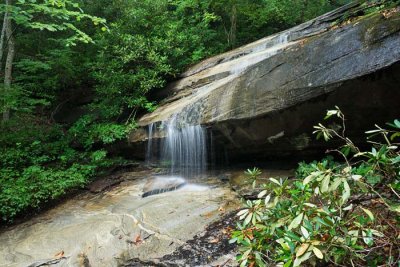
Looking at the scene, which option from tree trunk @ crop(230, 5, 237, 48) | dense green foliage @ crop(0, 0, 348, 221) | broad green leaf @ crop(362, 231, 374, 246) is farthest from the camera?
tree trunk @ crop(230, 5, 237, 48)

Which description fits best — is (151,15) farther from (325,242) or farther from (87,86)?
(325,242)

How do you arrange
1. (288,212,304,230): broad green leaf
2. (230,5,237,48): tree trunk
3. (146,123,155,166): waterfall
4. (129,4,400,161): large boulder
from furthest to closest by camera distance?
1. (230,5,237,48): tree trunk
2. (146,123,155,166): waterfall
3. (129,4,400,161): large boulder
4. (288,212,304,230): broad green leaf

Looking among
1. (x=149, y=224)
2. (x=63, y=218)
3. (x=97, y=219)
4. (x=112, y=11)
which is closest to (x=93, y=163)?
(x=63, y=218)

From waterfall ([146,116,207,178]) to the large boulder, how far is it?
185mm

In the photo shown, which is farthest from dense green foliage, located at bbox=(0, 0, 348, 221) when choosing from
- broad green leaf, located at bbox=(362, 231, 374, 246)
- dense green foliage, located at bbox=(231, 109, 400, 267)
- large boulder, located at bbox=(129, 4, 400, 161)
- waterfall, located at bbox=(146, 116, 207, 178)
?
broad green leaf, located at bbox=(362, 231, 374, 246)

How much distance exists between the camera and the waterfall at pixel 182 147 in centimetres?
690

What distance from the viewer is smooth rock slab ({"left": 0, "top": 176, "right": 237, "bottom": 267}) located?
14.9 ft

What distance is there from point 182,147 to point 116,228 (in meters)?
2.61

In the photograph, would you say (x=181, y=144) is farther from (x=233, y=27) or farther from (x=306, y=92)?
(x=233, y=27)

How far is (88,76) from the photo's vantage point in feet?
34.8

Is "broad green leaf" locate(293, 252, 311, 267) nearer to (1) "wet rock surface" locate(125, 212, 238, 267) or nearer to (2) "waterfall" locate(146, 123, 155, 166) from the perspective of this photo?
(1) "wet rock surface" locate(125, 212, 238, 267)

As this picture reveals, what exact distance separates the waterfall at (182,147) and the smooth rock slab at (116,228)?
2.41ft

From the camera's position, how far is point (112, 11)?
11242 millimetres

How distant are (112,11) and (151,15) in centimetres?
186
